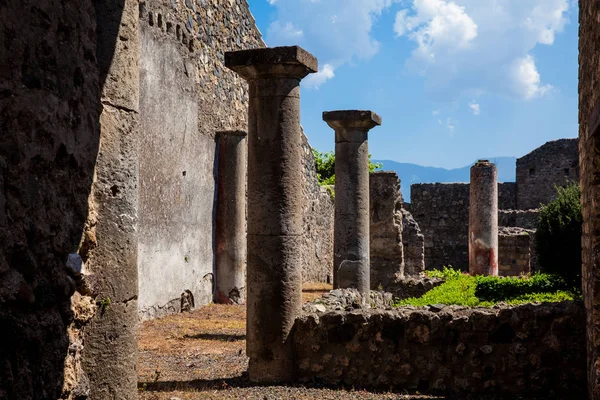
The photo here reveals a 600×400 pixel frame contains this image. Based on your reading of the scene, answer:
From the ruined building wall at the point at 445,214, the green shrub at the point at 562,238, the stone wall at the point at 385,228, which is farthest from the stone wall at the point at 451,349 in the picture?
the ruined building wall at the point at 445,214

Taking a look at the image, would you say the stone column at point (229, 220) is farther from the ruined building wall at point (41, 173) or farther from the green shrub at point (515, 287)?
the ruined building wall at point (41, 173)

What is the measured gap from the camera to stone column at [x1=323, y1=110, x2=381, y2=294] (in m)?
11.4

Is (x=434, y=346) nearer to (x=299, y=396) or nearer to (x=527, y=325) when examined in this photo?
(x=527, y=325)

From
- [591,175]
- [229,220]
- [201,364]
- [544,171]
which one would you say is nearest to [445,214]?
[544,171]

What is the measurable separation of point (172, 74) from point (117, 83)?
8.16 meters

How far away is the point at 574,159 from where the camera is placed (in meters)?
36.2

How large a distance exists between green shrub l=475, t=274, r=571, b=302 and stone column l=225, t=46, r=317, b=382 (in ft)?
24.4

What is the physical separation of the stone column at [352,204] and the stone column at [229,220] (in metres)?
2.71

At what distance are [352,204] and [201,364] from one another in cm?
436

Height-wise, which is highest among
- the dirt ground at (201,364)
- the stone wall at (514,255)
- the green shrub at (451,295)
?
the stone wall at (514,255)

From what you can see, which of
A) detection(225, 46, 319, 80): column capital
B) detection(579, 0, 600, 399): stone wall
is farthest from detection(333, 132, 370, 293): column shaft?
detection(579, 0, 600, 399): stone wall

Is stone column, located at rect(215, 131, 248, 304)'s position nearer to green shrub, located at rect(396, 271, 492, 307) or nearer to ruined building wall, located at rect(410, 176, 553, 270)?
green shrub, located at rect(396, 271, 492, 307)

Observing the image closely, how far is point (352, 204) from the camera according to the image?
453 inches

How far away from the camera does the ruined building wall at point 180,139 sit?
1077cm
